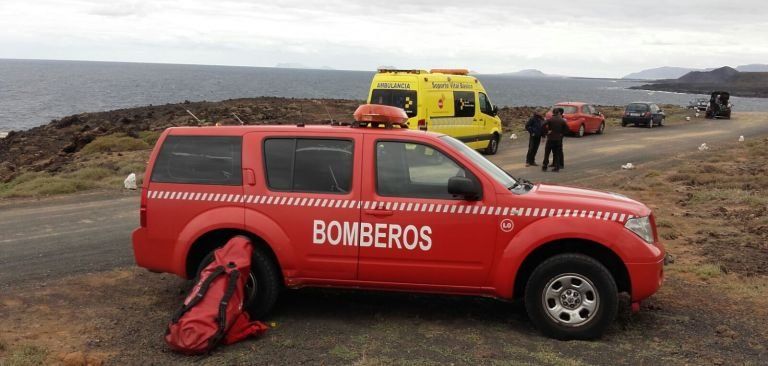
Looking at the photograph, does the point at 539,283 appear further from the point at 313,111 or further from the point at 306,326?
the point at 313,111

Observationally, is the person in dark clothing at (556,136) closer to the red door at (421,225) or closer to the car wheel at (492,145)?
the car wheel at (492,145)

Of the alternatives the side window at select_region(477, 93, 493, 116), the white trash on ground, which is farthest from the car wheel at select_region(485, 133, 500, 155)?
the white trash on ground

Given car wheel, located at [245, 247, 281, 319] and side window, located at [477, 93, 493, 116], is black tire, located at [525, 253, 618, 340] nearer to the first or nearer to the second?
car wheel, located at [245, 247, 281, 319]

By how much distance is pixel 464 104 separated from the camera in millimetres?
18625

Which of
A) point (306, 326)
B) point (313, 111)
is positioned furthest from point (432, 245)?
point (313, 111)

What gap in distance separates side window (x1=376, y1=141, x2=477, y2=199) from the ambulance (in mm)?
10315

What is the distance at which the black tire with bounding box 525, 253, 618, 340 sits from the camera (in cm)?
518

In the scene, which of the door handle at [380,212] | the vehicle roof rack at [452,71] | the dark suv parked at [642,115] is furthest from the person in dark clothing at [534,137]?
the dark suv parked at [642,115]

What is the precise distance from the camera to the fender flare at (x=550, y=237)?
17.1 feet

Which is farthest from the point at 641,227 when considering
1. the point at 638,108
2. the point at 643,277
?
the point at 638,108

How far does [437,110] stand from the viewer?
1748cm

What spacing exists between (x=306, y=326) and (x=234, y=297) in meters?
0.75

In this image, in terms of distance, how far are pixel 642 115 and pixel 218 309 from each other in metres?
31.2

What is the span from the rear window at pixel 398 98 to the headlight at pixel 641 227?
11.7 metres
